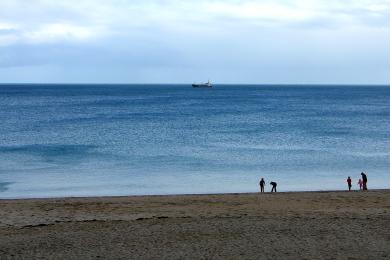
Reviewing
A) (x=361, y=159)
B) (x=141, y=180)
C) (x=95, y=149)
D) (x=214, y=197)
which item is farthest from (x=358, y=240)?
(x=95, y=149)

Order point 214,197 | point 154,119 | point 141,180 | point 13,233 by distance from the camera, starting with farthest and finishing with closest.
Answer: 1. point 154,119
2. point 141,180
3. point 214,197
4. point 13,233

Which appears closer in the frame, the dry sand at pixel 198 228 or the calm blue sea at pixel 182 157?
the dry sand at pixel 198 228

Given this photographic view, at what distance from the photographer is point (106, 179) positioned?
32.4 meters

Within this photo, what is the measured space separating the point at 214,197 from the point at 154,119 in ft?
182

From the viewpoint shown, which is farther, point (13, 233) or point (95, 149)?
point (95, 149)

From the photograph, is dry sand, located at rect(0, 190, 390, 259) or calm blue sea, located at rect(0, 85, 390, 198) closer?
dry sand, located at rect(0, 190, 390, 259)

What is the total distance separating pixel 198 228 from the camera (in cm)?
1738

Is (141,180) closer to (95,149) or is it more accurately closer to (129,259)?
(95,149)

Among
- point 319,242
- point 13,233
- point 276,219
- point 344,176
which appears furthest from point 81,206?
point 344,176

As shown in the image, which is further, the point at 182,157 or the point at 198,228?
the point at 182,157

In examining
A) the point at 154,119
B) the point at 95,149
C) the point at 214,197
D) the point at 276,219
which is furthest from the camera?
the point at 154,119

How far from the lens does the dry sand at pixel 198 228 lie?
14.9 meters

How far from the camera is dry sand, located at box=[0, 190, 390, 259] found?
48.8 feet

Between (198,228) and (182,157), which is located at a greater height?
(182,157)
